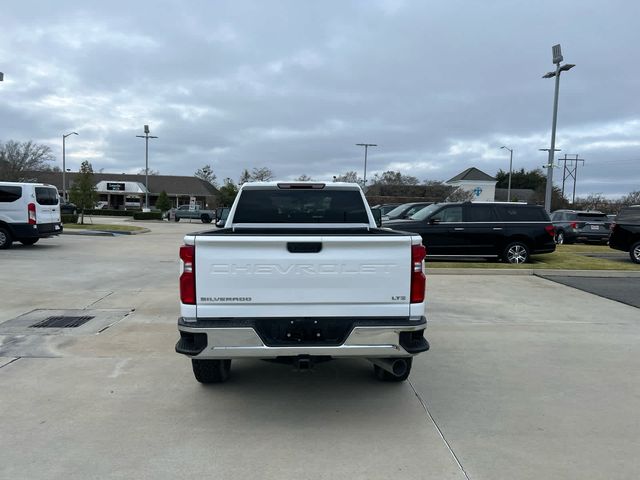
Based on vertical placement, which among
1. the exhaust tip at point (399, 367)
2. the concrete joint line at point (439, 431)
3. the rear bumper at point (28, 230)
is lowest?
the concrete joint line at point (439, 431)

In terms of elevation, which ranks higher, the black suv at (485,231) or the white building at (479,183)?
the white building at (479,183)

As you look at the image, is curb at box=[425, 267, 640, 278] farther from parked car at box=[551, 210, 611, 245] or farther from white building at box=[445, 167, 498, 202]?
white building at box=[445, 167, 498, 202]

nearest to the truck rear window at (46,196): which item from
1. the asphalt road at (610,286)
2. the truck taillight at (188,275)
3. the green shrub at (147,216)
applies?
the truck taillight at (188,275)

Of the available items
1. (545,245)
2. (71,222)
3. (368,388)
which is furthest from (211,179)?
(368,388)

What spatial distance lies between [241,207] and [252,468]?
321 cm

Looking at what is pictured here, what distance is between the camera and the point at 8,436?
379cm

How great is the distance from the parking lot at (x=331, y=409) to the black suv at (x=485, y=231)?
5864 mm

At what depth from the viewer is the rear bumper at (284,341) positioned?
382 centimetres

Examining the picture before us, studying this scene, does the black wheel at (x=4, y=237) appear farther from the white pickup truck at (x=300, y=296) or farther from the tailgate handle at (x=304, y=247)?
the tailgate handle at (x=304, y=247)

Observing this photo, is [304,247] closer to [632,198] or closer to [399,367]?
[399,367]

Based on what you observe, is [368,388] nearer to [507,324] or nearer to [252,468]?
[252,468]

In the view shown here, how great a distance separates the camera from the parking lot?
3453 mm

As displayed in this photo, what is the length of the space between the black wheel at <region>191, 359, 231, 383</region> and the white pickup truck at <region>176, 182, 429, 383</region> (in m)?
0.78

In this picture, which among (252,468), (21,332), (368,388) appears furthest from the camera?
(21,332)
